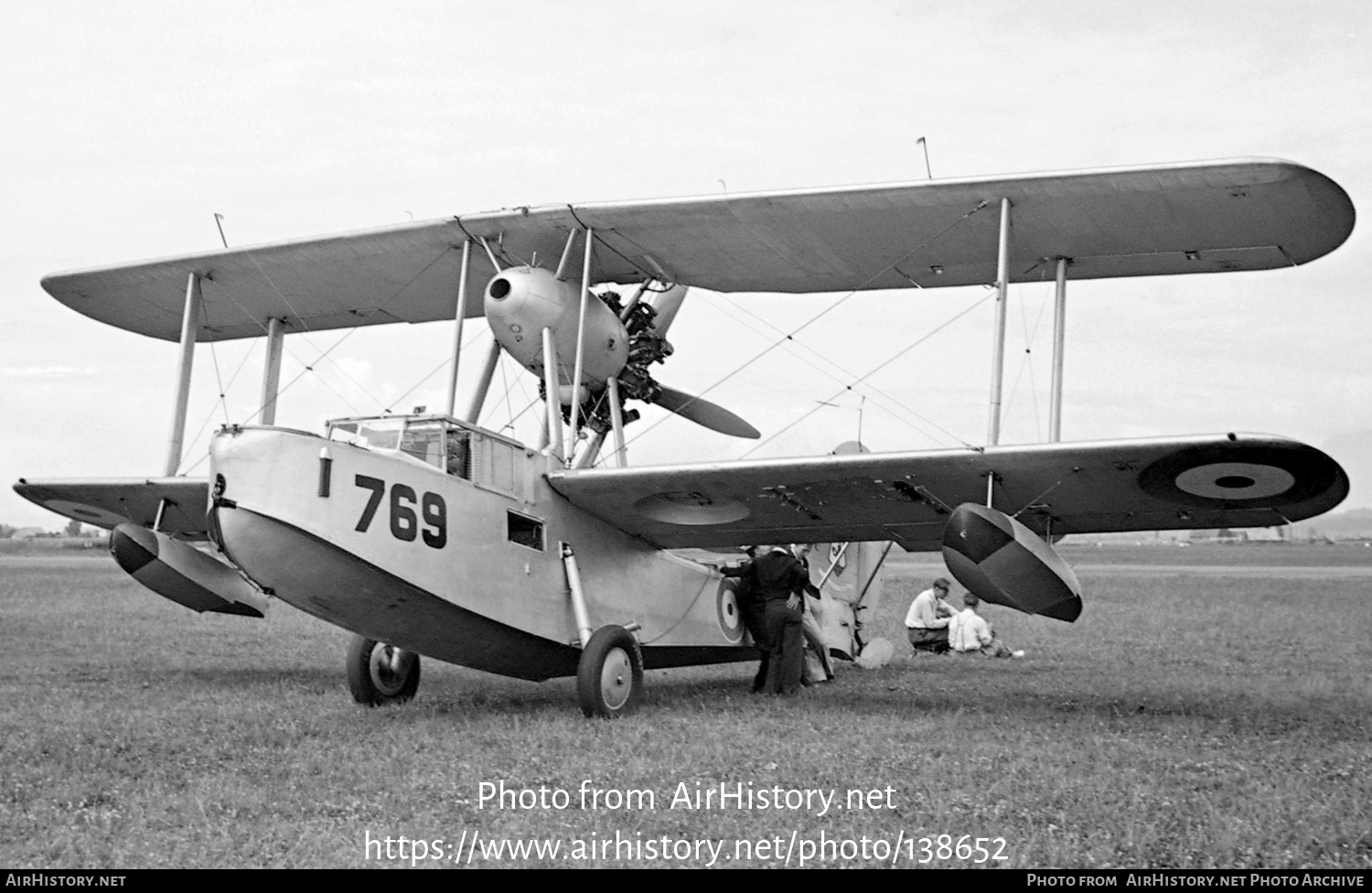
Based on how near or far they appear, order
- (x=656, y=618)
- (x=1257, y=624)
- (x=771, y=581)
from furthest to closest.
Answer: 1. (x=1257, y=624)
2. (x=771, y=581)
3. (x=656, y=618)

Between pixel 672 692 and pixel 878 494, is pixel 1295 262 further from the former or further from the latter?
pixel 672 692

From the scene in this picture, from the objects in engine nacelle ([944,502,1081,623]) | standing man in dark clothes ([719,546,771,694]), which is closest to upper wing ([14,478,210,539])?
standing man in dark clothes ([719,546,771,694])

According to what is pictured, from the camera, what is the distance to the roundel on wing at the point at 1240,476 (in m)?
8.77

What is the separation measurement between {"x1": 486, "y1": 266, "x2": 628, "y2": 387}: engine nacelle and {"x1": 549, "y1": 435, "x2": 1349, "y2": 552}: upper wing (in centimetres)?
146

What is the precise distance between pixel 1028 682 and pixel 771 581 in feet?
9.14

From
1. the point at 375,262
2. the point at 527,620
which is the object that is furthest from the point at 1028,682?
the point at 375,262

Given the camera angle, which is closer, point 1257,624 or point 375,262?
point 375,262

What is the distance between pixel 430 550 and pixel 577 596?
1.58 meters

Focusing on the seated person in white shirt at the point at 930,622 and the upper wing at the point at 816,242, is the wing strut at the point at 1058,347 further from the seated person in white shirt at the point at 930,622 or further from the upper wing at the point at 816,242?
the seated person in white shirt at the point at 930,622

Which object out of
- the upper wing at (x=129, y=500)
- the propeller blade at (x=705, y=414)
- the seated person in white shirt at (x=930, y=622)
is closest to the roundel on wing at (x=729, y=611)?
the propeller blade at (x=705, y=414)

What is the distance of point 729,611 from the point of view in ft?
42.2

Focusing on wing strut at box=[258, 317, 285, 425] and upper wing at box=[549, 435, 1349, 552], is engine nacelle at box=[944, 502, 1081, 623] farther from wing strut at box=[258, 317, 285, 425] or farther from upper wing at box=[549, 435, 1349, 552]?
wing strut at box=[258, 317, 285, 425]

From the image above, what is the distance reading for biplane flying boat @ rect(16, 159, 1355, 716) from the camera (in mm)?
8938
